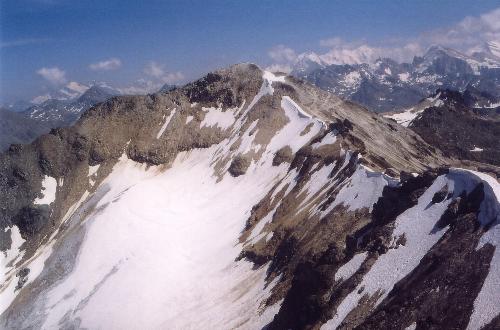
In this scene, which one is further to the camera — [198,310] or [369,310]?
[198,310]

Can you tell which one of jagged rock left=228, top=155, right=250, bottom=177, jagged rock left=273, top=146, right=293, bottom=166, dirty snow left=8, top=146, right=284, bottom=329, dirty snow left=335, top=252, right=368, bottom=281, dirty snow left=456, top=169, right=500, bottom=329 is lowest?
dirty snow left=8, top=146, right=284, bottom=329

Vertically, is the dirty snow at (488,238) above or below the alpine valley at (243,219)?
above

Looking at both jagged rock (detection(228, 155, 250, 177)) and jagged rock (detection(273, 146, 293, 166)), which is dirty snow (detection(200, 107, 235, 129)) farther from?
jagged rock (detection(273, 146, 293, 166))

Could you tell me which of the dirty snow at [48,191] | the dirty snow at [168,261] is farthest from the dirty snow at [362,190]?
the dirty snow at [48,191]

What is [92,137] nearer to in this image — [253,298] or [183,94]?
[183,94]

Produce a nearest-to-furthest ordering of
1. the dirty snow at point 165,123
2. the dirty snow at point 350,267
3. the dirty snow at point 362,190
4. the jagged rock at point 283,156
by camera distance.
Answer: the dirty snow at point 350,267 < the dirty snow at point 362,190 < the jagged rock at point 283,156 < the dirty snow at point 165,123

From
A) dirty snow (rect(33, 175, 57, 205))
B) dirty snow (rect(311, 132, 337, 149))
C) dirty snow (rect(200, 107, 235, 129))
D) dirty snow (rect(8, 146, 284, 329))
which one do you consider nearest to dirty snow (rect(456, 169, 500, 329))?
dirty snow (rect(8, 146, 284, 329))

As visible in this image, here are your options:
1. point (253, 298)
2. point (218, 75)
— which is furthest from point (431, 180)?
point (218, 75)

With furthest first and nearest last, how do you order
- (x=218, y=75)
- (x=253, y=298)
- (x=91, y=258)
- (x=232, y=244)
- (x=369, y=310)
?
(x=218, y=75) → (x=91, y=258) → (x=232, y=244) → (x=253, y=298) → (x=369, y=310)

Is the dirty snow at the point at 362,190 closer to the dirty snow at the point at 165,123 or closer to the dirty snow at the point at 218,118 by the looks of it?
the dirty snow at the point at 218,118
